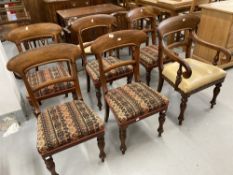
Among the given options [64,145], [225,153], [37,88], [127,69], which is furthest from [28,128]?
[225,153]

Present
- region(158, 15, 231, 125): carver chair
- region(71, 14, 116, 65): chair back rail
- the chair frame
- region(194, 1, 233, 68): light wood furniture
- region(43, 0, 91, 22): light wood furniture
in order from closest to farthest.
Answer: region(158, 15, 231, 125): carver chair, the chair frame, region(71, 14, 116, 65): chair back rail, region(194, 1, 233, 68): light wood furniture, region(43, 0, 91, 22): light wood furniture

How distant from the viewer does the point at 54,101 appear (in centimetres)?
227

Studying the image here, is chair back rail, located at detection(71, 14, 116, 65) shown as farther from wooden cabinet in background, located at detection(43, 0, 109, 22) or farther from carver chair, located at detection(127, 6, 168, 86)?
wooden cabinet in background, located at detection(43, 0, 109, 22)

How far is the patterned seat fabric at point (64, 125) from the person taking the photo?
121 cm

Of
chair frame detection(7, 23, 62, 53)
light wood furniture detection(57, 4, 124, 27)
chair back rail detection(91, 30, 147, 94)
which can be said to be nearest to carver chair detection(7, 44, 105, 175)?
chair back rail detection(91, 30, 147, 94)

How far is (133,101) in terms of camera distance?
148 centimetres

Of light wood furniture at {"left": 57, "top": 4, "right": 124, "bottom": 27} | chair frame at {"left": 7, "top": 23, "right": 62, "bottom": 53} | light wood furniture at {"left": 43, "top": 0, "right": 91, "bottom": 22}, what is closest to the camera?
chair frame at {"left": 7, "top": 23, "right": 62, "bottom": 53}

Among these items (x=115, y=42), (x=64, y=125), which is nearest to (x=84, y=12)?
(x=115, y=42)

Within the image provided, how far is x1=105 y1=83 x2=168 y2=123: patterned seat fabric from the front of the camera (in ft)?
4.64

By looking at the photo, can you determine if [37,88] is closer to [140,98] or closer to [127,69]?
[140,98]

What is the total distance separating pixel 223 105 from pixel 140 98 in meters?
1.13

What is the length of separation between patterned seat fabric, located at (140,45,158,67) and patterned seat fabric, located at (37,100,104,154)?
0.96m

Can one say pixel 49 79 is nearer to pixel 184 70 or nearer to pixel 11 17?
pixel 184 70

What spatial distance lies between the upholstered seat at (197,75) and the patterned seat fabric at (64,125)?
83cm
